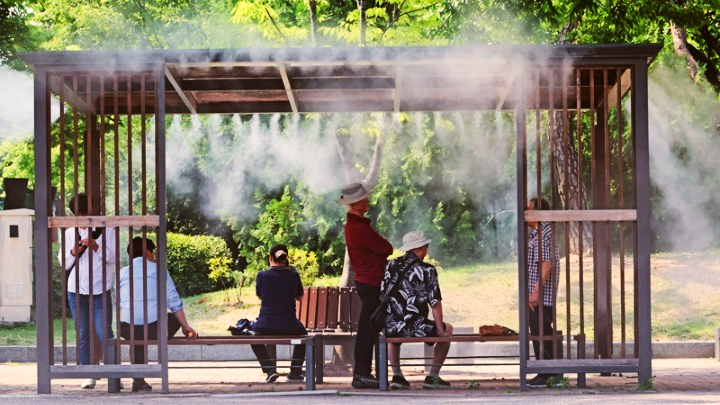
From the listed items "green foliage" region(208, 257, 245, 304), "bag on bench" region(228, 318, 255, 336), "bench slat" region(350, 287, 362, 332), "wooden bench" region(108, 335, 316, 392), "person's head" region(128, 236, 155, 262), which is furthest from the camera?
"green foliage" region(208, 257, 245, 304)

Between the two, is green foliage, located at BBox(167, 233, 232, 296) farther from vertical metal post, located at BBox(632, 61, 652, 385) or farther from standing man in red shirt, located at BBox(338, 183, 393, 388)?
vertical metal post, located at BBox(632, 61, 652, 385)

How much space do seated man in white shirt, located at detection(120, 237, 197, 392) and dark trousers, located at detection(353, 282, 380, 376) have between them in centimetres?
146

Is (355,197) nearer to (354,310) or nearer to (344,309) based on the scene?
(354,310)

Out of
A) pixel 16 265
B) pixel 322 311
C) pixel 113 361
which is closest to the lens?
pixel 113 361

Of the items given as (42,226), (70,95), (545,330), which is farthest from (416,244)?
(70,95)

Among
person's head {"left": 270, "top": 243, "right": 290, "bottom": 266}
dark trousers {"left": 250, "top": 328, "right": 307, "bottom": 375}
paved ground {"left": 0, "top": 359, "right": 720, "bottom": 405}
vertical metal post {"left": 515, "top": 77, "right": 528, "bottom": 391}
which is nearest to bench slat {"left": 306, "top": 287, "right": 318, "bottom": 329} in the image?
paved ground {"left": 0, "top": 359, "right": 720, "bottom": 405}

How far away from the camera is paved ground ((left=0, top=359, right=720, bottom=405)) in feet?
34.7

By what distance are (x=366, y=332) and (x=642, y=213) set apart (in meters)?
2.55

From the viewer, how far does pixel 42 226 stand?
11.4 meters

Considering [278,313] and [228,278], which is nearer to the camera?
[278,313]

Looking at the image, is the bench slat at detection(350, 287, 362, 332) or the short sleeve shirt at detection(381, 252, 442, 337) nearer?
the short sleeve shirt at detection(381, 252, 442, 337)

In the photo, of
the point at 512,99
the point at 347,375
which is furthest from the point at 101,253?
the point at 512,99

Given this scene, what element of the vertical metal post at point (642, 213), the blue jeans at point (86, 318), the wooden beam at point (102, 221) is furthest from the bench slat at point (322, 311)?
the vertical metal post at point (642, 213)

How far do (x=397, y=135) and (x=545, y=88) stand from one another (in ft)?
65.0
